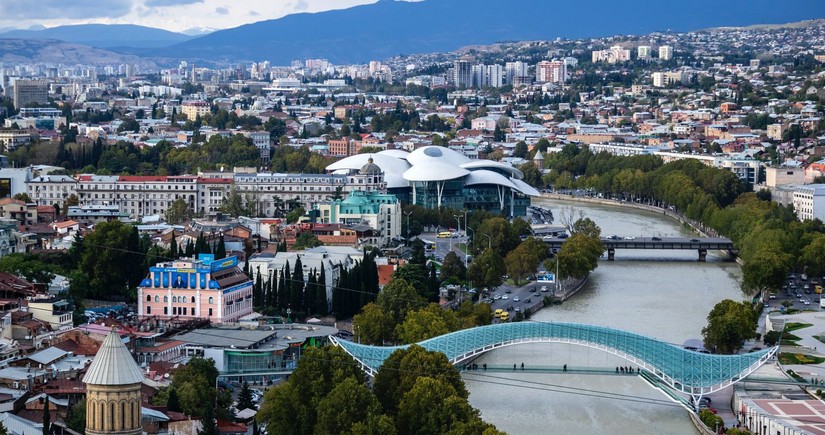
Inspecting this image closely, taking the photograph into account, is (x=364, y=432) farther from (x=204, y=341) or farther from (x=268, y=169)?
(x=268, y=169)

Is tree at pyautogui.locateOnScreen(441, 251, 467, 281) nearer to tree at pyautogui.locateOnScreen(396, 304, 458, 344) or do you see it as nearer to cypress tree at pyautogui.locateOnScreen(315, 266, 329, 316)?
cypress tree at pyautogui.locateOnScreen(315, 266, 329, 316)

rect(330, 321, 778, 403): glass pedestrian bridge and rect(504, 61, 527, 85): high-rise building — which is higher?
rect(504, 61, 527, 85): high-rise building

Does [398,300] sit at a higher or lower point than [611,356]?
higher

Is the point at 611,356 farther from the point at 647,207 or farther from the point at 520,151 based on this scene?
the point at 520,151

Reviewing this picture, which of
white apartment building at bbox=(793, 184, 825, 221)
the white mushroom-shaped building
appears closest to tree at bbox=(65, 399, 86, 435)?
the white mushroom-shaped building

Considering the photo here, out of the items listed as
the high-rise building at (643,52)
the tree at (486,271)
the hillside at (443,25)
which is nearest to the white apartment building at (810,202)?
the tree at (486,271)

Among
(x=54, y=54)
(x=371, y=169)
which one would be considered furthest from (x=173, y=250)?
(x=54, y=54)
